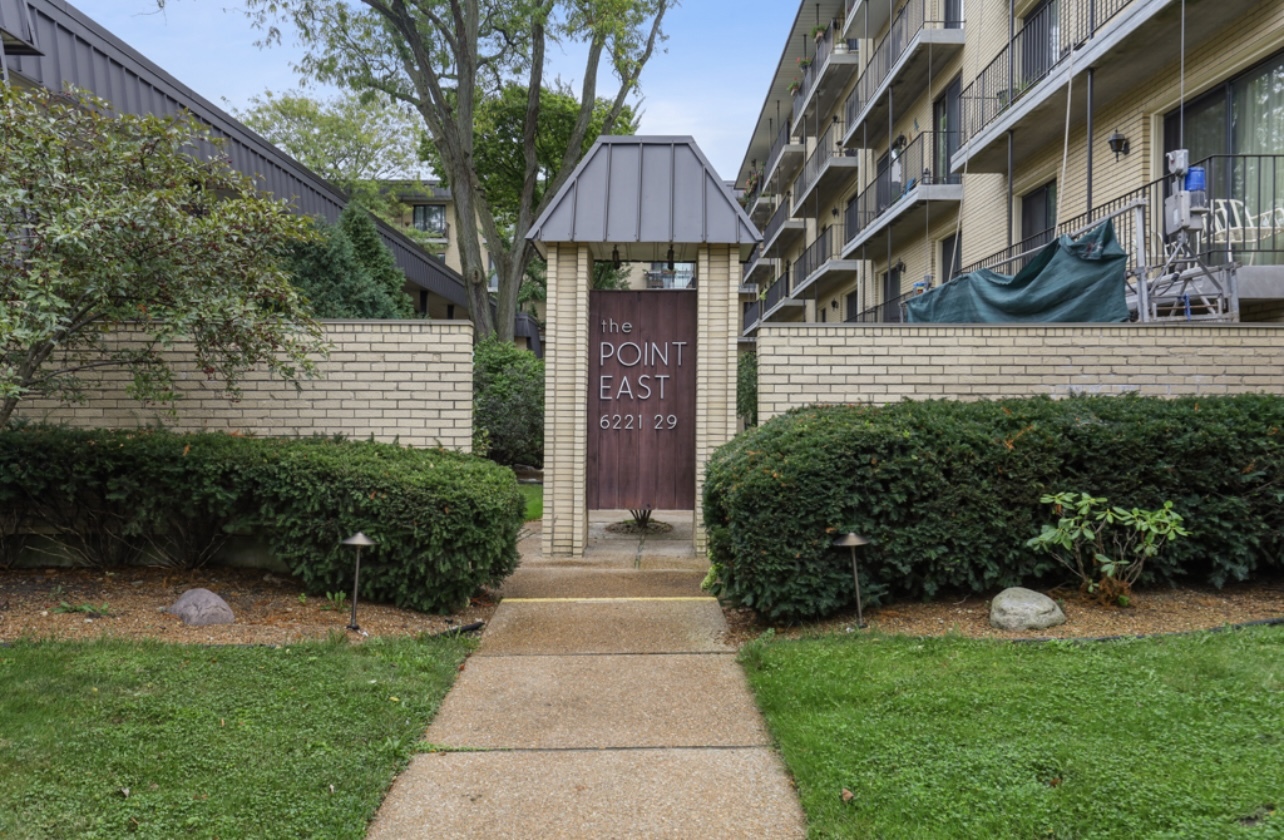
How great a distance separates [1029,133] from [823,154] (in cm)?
1599

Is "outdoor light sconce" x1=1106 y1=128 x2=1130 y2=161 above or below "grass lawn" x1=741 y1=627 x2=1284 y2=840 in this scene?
above

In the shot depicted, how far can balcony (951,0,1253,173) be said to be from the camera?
35.2 feet

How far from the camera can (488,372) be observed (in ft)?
58.3

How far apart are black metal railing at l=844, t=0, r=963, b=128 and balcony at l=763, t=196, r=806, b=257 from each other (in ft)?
34.4

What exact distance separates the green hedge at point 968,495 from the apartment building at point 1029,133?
3.95 metres

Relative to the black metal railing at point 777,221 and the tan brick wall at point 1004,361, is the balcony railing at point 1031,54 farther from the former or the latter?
the black metal railing at point 777,221

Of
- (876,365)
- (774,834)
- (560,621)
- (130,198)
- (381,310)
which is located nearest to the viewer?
(774,834)

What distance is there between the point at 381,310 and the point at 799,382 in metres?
11.1

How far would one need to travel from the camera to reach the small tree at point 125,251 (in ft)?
17.9

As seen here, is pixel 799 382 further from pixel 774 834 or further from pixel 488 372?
pixel 488 372

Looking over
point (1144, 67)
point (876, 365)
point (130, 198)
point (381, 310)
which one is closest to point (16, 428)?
point (130, 198)

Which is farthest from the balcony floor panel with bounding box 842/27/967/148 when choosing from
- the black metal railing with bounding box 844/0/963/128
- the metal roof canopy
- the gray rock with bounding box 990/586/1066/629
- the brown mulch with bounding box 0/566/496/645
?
the brown mulch with bounding box 0/566/496/645

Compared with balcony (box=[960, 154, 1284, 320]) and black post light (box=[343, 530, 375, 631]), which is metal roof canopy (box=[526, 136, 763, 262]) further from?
balcony (box=[960, 154, 1284, 320])

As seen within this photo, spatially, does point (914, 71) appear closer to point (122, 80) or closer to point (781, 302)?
point (122, 80)
